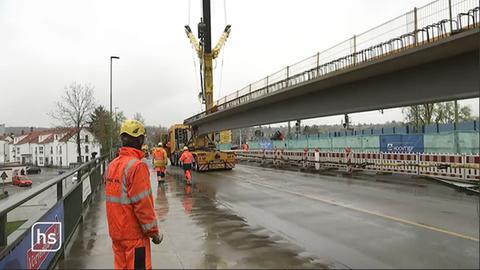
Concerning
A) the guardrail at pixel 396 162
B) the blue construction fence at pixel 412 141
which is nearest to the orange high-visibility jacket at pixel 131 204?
the blue construction fence at pixel 412 141

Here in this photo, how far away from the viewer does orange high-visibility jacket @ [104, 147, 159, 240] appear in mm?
3908

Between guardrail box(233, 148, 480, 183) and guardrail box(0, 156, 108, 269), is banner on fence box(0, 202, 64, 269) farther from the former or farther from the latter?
guardrail box(233, 148, 480, 183)

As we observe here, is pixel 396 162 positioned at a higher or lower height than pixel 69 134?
lower

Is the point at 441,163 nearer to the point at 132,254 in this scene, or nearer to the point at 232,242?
the point at 232,242

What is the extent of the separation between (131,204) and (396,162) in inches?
750

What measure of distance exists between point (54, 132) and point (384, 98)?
48.2 m

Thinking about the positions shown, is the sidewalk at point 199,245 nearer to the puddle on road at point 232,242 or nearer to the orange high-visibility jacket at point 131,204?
the puddle on road at point 232,242

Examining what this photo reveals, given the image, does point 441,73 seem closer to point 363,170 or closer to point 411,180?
point 411,180

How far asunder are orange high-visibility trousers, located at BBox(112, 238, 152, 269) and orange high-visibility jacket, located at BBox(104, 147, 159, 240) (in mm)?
56

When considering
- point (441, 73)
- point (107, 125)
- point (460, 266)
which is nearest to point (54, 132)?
point (107, 125)

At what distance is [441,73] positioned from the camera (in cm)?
1181

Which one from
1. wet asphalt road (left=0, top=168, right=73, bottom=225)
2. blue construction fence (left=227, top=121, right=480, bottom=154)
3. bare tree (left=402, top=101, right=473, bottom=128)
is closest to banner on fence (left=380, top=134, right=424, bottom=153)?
blue construction fence (left=227, top=121, right=480, bottom=154)

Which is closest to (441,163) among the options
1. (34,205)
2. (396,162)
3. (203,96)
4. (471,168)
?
(471,168)

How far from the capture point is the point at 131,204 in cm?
395
